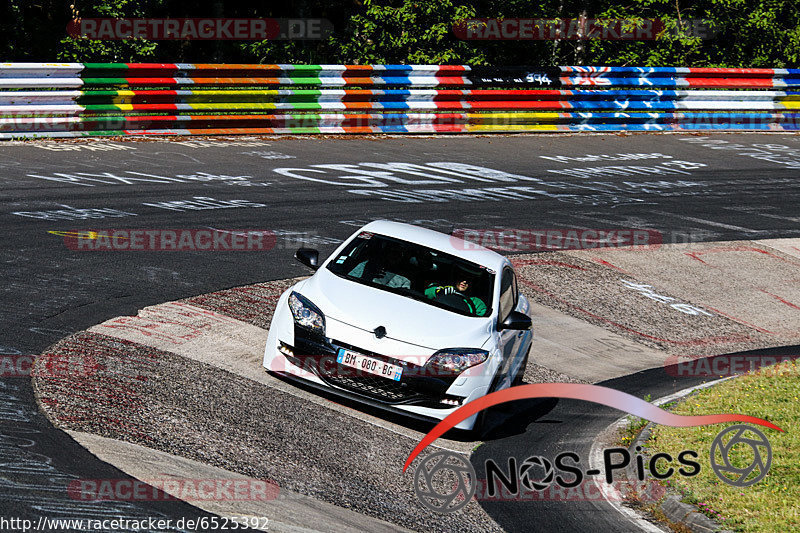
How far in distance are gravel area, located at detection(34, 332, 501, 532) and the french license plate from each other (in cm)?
50

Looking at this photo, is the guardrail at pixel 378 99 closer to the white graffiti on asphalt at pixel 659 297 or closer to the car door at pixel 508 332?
the white graffiti on asphalt at pixel 659 297

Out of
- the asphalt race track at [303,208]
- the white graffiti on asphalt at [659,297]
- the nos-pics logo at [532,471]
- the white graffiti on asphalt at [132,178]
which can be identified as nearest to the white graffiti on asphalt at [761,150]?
the asphalt race track at [303,208]

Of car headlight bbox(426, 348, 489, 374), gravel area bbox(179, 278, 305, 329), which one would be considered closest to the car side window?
car headlight bbox(426, 348, 489, 374)

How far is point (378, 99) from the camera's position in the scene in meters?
22.2

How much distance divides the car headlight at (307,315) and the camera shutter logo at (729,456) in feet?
10.7

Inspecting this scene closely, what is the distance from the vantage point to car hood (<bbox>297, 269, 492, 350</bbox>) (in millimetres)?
8438

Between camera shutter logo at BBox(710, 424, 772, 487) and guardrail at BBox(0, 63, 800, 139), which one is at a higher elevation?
guardrail at BBox(0, 63, 800, 139)

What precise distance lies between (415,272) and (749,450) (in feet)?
10.4

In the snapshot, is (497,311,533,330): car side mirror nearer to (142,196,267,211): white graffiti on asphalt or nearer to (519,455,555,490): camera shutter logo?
(519,455,555,490): camera shutter logo

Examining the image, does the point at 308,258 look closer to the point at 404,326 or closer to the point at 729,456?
the point at 404,326

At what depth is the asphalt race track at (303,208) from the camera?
7.54 meters

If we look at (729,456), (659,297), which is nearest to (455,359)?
(729,456)

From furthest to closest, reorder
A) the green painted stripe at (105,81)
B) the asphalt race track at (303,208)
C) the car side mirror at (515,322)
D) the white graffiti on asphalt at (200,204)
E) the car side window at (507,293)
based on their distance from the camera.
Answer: the green painted stripe at (105,81)
the white graffiti on asphalt at (200,204)
the car side window at (507,293)
the car side mirror at (515,322)
the asphalt race track at (303,208)

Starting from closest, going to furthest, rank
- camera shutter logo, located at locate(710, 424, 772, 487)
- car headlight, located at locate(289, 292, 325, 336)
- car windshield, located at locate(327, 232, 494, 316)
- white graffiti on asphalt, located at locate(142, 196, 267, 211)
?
camera shutter logo, located at locate(710, 424, 772, 487) < car headlight, located at locate(289, 292, 325, 336) < car windshield, located at locate(327, 232, 494, 316) < white graffiti on asphalt, located at locate(142, 196, 267, 211)
